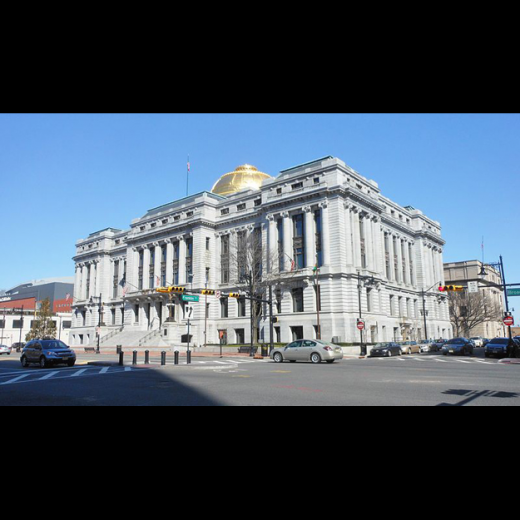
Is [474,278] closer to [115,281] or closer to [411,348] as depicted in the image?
[411,348]

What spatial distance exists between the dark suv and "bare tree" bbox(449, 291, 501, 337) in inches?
3131

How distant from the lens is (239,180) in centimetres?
8188

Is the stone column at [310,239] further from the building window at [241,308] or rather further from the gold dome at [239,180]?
the gold dome at [239,180]

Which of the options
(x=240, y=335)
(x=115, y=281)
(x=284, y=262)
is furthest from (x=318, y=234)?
(x=115, y=281)

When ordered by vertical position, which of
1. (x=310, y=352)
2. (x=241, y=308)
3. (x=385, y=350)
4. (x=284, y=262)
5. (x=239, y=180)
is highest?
(x=239, y=180)

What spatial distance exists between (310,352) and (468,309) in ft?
229

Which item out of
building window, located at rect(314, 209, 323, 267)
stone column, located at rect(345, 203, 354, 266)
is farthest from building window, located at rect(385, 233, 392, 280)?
building window, located at rect(314, 209, 323, 267)

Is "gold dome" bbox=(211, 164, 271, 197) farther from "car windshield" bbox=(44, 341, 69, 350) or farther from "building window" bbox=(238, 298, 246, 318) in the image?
"car windshield" bbox=(44, 341, 69, 350)

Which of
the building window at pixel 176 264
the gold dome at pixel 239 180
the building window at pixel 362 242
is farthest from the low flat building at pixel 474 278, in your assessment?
the building window at pixel 176 264

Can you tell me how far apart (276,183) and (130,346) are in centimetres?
3055

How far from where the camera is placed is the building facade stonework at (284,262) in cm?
5516

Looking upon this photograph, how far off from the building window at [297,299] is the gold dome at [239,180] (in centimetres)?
2861
